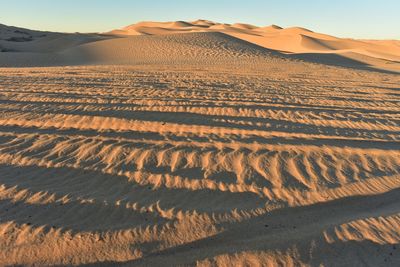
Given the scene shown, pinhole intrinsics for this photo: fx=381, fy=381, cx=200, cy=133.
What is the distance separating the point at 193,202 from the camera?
458cm

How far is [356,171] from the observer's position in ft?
18.5

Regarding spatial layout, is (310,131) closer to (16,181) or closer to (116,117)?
(116,117)

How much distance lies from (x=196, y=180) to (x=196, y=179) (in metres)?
0.03

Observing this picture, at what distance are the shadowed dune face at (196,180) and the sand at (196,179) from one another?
0.06 ft

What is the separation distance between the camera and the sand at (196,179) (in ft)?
12.4

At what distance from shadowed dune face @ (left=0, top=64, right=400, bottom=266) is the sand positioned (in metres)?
0.02

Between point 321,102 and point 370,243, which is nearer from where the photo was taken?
point 370,243

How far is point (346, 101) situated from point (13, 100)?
8414mm

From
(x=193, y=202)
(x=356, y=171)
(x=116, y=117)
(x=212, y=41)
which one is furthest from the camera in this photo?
(x=212, y=41)

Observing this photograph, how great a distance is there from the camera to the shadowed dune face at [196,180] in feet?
12.4

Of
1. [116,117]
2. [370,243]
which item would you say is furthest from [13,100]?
[370,243]

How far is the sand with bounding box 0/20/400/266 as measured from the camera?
378 cm

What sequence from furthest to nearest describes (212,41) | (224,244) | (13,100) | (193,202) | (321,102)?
(212,41) < (321,102) < (13,100) < (193,202) < (224,244)

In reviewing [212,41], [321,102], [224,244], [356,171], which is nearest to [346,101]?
[321,102]
